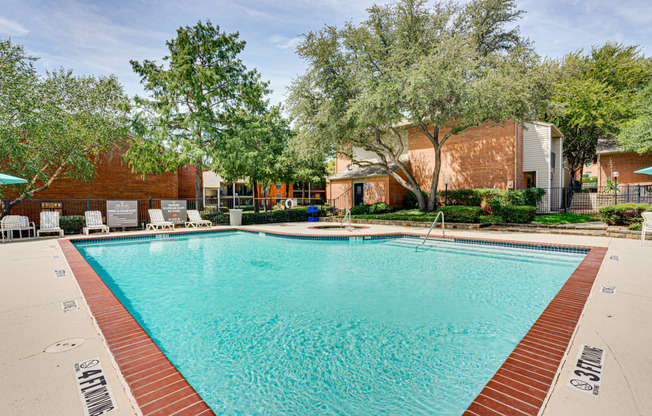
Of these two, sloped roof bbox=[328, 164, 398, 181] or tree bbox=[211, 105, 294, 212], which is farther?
sloped roof bbox=[328, 164, 398, 181]

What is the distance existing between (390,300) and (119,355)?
12.2ft

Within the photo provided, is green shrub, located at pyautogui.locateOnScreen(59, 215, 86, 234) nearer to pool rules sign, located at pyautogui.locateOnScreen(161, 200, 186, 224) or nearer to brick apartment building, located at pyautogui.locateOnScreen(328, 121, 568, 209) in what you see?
pool rules sign, located at pyautogui.locateOnScreen(161, 200, 186, 224)

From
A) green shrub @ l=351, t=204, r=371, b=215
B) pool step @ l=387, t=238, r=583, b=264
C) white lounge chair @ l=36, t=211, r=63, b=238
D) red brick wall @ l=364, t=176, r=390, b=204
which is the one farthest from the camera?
red brick wall @ l=364, t=176, r=390, b=204

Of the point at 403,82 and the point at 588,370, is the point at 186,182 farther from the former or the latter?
the point at 588,370

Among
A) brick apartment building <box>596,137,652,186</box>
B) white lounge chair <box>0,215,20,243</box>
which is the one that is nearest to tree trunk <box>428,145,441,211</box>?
brick apartment building <box>596,137,652,186</box>

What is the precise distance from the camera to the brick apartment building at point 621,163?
20.4 m

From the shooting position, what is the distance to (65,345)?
272cm

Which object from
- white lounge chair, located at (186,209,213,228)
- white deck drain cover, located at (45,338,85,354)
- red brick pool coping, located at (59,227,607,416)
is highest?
white lounge chair, located at (186,209,213,228)

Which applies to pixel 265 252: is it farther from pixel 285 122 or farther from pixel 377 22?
pixel 377 22

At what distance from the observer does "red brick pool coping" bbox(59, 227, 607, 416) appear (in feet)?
6.31

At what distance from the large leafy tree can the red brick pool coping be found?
21897 mm

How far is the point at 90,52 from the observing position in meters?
12.4

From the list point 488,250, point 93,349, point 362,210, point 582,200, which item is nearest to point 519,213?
point 488,250

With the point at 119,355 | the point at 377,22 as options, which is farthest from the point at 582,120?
the point at 119,355
